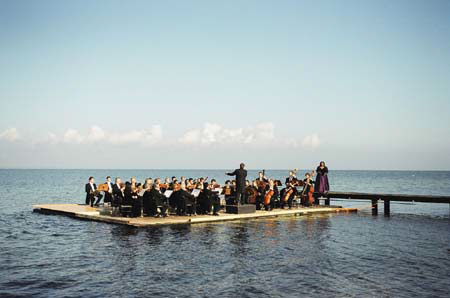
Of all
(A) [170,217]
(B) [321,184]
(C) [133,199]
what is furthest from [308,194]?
(C) [133,199]

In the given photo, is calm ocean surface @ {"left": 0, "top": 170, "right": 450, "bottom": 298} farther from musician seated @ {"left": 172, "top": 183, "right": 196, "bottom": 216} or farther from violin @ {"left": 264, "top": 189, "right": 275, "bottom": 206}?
violin @ {"left": 264, "top": 189, "right": 275, "bottom": 206}

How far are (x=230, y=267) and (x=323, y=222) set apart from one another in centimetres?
993

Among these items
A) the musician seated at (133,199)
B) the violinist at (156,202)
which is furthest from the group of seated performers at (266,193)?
the musician seated at (133,199)

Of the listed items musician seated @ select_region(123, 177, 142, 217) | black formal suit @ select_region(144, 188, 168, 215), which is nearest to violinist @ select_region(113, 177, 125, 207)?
musician seated @ select_region(123, 177, 142, 217)

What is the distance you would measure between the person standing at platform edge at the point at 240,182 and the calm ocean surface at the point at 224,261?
2.22 m

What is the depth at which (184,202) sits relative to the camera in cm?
1925

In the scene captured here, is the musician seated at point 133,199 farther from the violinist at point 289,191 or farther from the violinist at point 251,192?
the violinist at point 289,191

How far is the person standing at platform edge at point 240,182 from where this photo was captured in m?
19.8

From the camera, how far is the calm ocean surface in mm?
9305

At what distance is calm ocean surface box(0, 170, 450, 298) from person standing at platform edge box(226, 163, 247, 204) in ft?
7.27

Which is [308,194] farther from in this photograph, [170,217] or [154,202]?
[154,202]

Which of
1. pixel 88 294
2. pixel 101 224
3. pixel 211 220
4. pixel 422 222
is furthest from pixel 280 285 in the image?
pixel 422 222

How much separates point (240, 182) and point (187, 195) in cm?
261

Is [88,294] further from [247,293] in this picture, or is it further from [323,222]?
[323,222]
